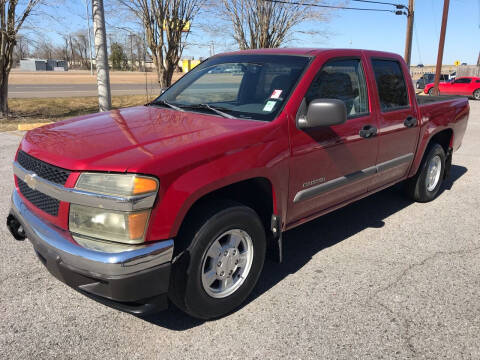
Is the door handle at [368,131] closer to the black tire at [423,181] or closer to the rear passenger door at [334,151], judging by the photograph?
the rear passenger door at [334,151]

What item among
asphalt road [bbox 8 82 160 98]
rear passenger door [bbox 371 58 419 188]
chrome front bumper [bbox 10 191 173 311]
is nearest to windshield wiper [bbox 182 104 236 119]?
chrome front bumper [bbox 10 191 173 311]

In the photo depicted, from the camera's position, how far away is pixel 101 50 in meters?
10.0

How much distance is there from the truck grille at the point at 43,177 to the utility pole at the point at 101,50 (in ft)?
25.3

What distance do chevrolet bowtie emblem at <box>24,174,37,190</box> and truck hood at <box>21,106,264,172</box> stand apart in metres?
0.14

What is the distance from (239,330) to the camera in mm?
2752

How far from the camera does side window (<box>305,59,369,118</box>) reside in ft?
11.2

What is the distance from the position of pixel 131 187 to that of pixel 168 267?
52 centimetres

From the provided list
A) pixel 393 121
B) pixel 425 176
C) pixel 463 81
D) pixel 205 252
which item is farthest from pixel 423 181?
pixel 463 81

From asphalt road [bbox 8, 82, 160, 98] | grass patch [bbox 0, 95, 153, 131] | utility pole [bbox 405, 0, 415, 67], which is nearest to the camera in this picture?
grass patch [bbox 0, 95, 153, 131]

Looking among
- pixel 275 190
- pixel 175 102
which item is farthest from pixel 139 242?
pixel 175 102

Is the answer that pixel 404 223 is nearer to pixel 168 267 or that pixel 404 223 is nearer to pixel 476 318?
pixel 476 318

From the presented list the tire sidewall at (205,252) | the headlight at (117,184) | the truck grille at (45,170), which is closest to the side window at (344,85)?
the tire sidewall at (205,252)

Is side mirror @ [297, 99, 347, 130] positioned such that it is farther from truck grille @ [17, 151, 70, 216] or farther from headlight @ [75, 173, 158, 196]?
truck grille @ [17, 151, 70, 216]

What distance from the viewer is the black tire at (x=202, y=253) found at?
8.23 ft
